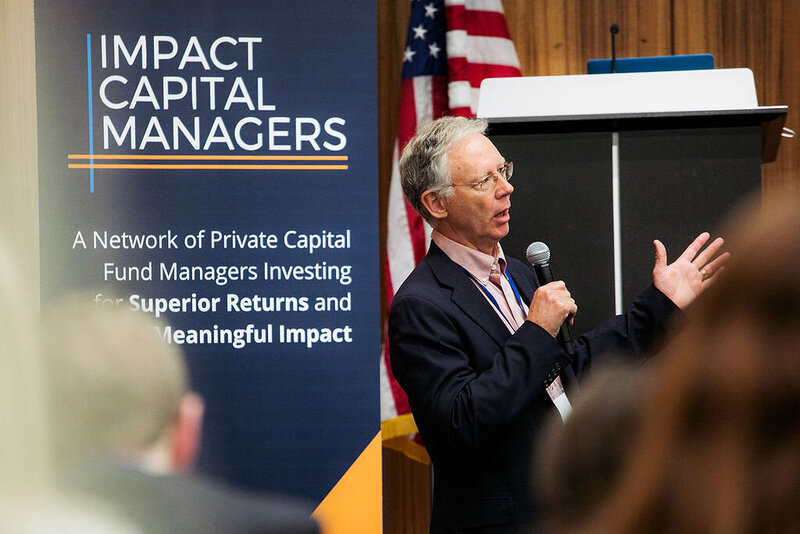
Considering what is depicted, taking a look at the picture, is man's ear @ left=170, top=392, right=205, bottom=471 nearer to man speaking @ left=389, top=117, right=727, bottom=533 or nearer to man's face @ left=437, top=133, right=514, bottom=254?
man speaking @ left=389, top=117, right=727, bottom=533

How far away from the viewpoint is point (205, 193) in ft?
7.55

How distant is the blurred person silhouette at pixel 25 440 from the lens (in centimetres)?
223

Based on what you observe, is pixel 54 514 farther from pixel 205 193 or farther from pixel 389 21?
pixel 389 21

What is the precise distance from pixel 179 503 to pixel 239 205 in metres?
0.82

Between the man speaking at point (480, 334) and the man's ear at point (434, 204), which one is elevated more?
the man's ear at point (434, 204)

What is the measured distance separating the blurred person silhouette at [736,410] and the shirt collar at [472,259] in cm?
136

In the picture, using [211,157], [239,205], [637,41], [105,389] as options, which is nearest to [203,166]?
[211,157]

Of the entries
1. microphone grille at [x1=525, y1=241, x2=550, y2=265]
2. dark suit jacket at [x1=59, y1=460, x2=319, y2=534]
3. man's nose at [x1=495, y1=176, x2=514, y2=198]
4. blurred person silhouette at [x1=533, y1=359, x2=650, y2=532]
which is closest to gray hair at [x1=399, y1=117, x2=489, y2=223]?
man's nose at [x1=495, y1=176, x2=514, y2=198]

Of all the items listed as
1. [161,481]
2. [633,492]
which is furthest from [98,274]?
[633,492]

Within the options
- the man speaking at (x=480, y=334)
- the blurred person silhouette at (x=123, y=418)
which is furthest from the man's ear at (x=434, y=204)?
the blurred person silhouette at (x=123, y=418)

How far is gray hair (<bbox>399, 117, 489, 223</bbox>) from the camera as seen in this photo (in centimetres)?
186

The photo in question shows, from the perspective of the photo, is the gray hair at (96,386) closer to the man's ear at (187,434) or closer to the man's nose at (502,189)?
the man's ear at (187,434)

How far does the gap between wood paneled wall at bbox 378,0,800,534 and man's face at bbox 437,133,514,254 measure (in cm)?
142

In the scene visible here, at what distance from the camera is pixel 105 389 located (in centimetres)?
224
